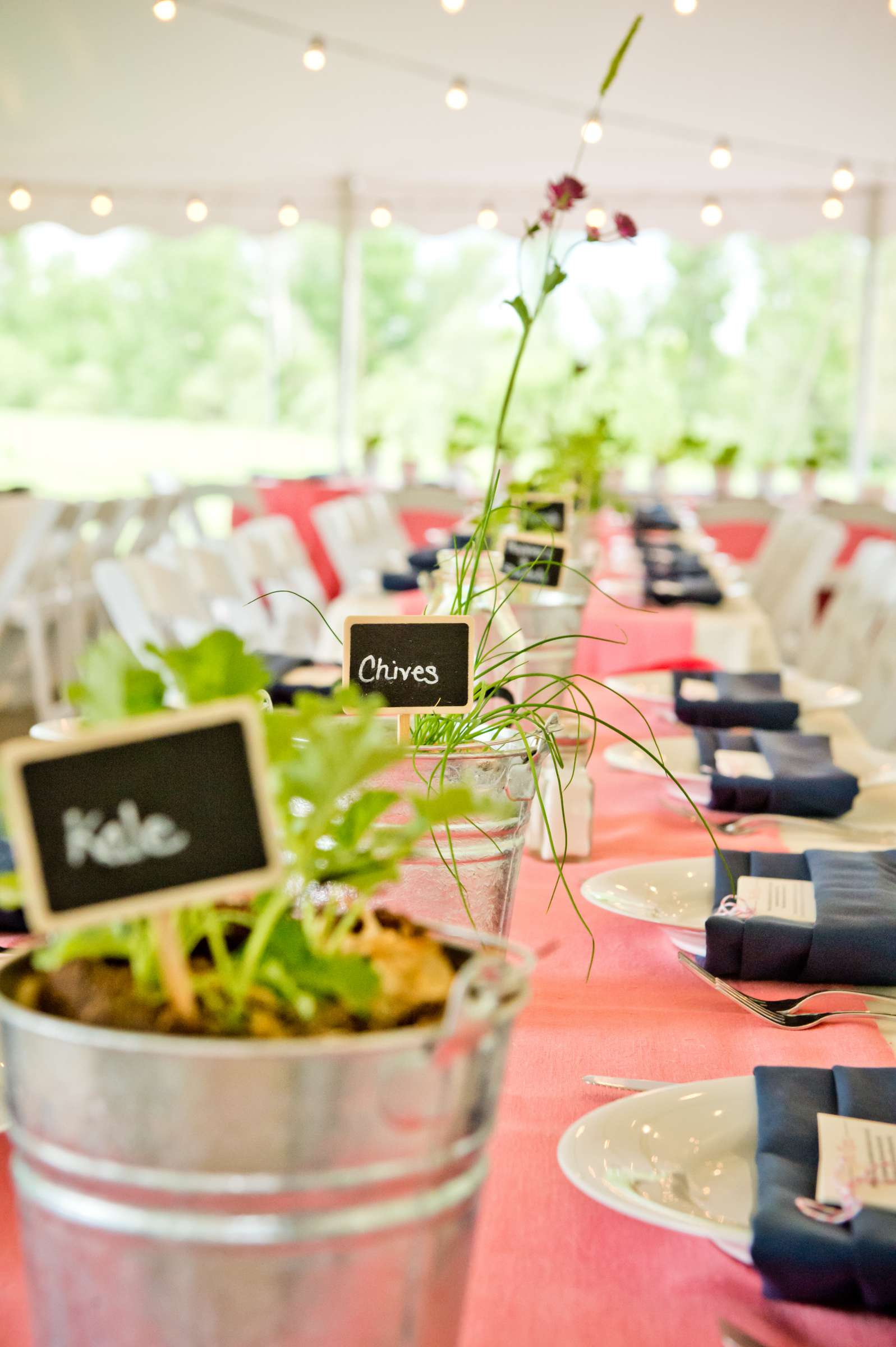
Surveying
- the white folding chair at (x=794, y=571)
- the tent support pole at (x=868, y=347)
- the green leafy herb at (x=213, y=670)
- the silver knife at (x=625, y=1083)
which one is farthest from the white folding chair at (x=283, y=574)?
the tent support pole at (x=868, y=347)

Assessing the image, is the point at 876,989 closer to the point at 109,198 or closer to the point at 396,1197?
the point at 396,1197

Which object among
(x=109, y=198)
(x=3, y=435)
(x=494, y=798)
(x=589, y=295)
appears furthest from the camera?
(x=3, y=435)

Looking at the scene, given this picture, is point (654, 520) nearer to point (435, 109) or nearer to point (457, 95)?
point (457, 95)

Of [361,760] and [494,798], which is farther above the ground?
[361,760]

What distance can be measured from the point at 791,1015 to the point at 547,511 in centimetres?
199

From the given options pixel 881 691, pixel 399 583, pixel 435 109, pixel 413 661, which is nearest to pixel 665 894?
pixel 413 661

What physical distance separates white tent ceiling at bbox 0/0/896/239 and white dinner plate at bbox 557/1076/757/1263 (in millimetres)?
5561

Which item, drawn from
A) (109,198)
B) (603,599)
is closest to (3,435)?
(109,198)

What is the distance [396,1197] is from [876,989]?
0.63 meters

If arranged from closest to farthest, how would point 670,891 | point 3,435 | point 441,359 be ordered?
point 670,891 < point 441,359 < point 3,435

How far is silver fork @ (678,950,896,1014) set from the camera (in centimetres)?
92

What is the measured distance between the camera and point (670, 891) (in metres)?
1.16

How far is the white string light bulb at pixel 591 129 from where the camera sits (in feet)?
4.07

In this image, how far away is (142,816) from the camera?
44 cm
